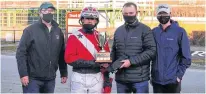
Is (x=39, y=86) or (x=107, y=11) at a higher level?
(x=107, y=11)

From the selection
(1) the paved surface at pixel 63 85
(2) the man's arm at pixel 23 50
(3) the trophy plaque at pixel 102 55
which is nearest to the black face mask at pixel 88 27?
(3) the trophy plaque at pixel 102 55

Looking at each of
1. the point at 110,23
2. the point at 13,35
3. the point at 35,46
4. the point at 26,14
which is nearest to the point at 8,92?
the point at 35,46

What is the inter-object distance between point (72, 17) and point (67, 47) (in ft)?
39.1

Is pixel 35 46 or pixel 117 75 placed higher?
pixel 35 46

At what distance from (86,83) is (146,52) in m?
0.86

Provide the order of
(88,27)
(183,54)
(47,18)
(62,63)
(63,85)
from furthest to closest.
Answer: (63,85) → (62,63) → (47,18) → (183,54) → (88,27)

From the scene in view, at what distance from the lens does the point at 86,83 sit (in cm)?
530

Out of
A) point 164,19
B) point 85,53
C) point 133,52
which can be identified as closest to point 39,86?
point 85,53

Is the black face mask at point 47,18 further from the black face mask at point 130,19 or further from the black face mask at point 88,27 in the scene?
the black face mask at point 130,19

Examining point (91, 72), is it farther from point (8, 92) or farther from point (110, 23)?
point (110, 23)

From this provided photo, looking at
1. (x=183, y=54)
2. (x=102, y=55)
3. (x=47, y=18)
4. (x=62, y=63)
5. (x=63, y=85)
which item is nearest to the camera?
(x=102, y=55)

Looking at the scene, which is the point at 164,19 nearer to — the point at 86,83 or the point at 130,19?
the point at 130,19

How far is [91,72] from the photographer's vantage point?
5.32 m

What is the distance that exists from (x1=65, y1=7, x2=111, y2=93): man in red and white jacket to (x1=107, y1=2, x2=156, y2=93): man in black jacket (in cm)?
21
